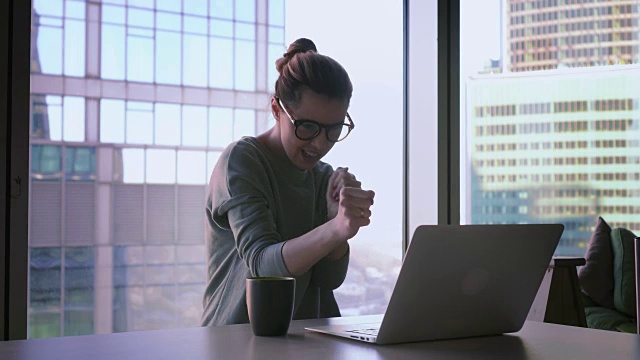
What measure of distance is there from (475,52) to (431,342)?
2.84 m

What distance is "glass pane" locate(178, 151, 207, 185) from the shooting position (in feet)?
10.5

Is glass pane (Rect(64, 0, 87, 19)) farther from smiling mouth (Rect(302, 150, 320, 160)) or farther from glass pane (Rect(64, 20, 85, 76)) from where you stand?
smiling mouth (Rect(302, 150, 320, 160))

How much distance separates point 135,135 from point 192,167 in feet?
0.90

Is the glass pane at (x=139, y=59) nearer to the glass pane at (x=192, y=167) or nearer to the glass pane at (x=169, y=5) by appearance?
the glass pane at (x=169, y=5)

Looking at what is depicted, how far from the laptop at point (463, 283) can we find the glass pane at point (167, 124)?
1799mm

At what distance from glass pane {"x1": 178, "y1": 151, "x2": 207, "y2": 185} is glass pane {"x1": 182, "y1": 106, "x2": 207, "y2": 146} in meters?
0.04

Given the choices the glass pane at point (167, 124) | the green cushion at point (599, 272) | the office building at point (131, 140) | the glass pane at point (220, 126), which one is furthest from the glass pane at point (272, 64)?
the green cushion at point (599, 272)

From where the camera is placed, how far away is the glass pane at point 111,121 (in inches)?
118

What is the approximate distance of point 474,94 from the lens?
3986 mm

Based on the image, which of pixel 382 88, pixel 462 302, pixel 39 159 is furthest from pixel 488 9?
pixel 462 302

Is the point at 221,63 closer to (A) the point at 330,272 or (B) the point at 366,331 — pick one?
(A) the point at 330,272

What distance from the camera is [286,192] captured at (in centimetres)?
217

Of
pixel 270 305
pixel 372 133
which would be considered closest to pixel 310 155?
pixel 270 305

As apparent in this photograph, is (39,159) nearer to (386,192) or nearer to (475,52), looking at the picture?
(386,192)
